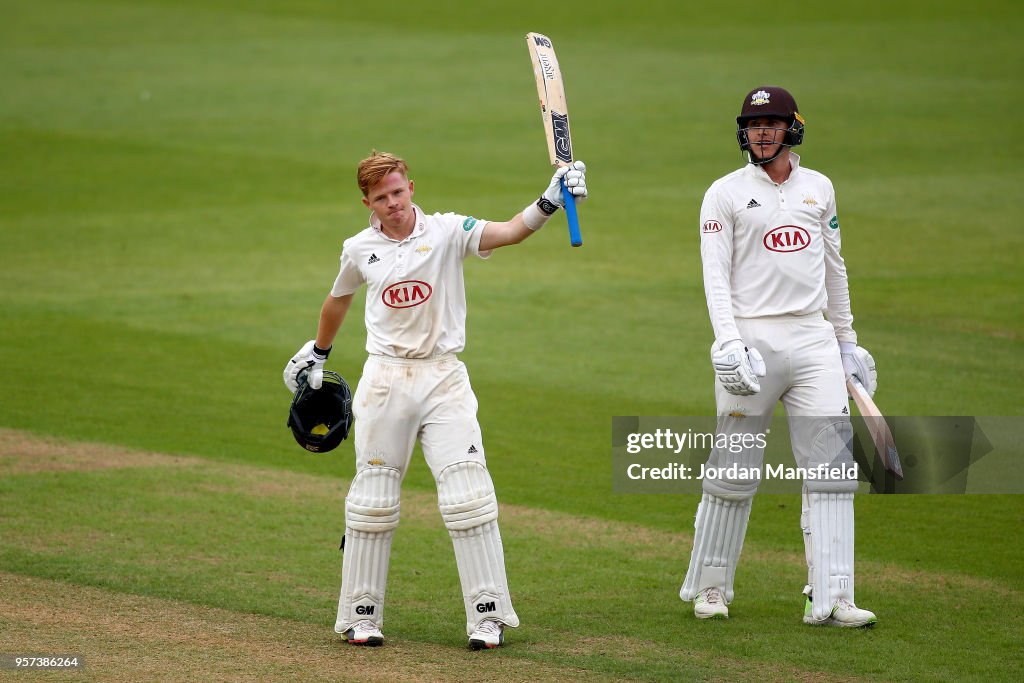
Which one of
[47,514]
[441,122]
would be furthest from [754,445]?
[441,122]

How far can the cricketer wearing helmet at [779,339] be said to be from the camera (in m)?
6.49

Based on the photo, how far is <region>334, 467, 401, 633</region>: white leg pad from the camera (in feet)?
20.5

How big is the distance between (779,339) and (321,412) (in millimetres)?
2222

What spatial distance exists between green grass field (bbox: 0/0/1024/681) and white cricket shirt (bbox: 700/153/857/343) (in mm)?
1523

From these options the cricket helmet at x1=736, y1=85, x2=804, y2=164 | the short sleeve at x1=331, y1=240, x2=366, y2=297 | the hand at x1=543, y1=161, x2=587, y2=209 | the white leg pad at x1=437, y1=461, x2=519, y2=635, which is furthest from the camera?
the cricket helmet at x1=736, y1=85, x2=804, y2=164

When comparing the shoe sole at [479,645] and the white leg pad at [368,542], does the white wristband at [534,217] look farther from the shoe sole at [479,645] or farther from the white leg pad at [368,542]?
the shoe sole at [479,645]

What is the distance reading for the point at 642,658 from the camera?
607 cm

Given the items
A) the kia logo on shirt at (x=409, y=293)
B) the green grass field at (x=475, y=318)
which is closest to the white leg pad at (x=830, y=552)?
the green grass field at (x=475, y=318)

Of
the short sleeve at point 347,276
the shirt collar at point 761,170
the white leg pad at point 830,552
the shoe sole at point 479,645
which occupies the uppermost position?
the shirt collar at point 761,170

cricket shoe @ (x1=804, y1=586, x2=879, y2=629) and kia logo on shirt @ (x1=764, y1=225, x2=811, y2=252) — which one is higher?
kia logo on shirt @ (x1=764, y1=225, x2=811, y2=252)

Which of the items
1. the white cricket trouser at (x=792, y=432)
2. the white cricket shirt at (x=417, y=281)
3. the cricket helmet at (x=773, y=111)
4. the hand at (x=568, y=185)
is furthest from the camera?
the cricket helmet at (x=773, y=111)

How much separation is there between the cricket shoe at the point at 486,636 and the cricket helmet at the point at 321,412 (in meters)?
1.21

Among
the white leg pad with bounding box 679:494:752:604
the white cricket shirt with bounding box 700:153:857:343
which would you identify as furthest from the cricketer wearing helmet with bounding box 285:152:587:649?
the white leg pad with bounding box 679:494:752:604

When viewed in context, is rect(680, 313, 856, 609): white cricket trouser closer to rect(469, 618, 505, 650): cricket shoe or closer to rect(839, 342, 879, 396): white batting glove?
rect(839, 342, 879, 396): white batting glove
